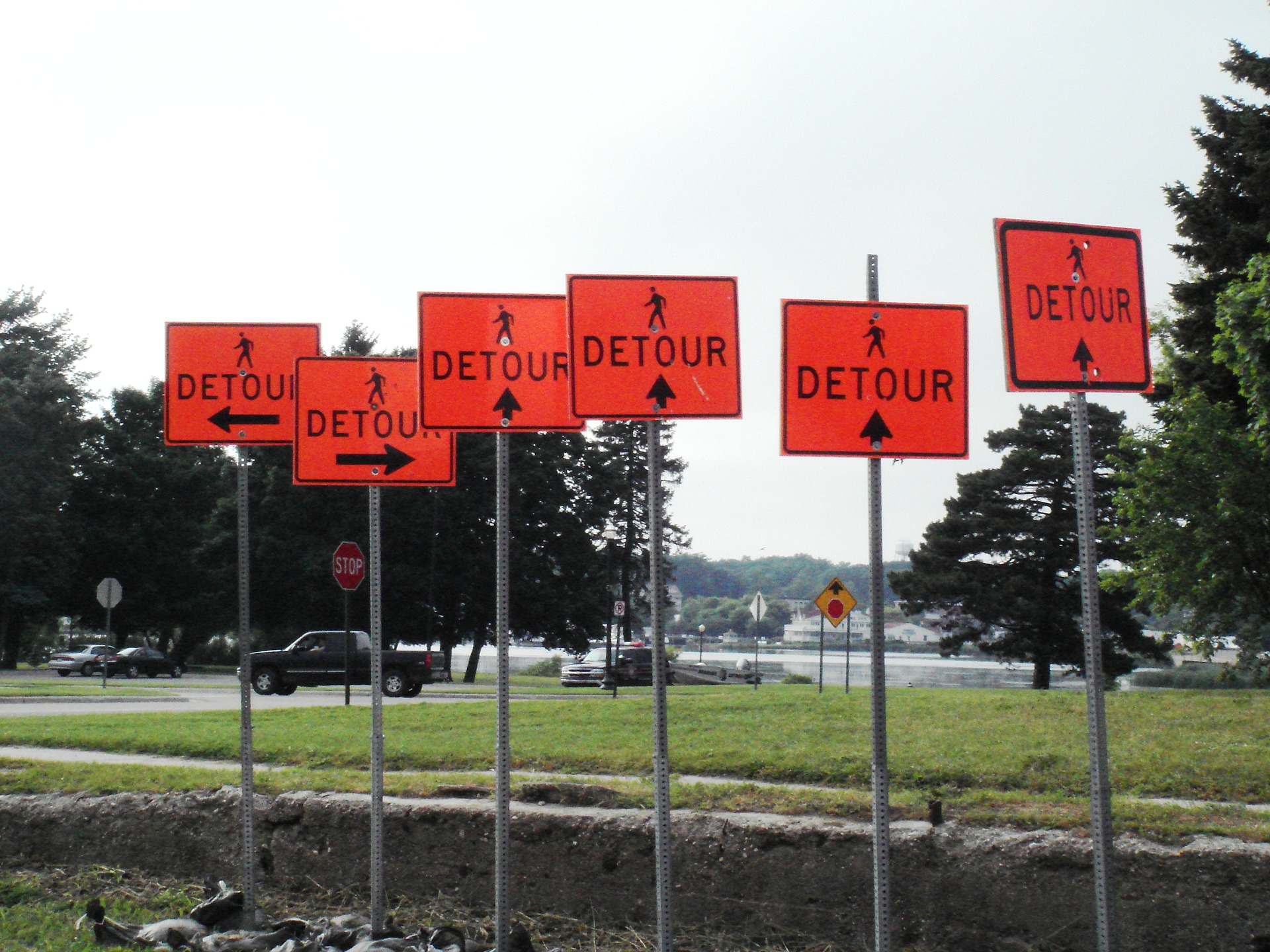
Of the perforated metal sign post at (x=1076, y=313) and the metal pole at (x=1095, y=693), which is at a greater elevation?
the perforated metal sign post at (x=1076, y=313)

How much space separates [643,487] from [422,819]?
199 feet

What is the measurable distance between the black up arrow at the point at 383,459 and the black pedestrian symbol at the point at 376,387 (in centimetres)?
22

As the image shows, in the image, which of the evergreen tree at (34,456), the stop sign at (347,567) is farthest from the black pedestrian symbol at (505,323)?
the evergreen tree at (34,456)

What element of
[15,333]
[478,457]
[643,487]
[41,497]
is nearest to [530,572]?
[478,457]

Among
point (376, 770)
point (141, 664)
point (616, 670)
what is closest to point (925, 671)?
point (616, 670)

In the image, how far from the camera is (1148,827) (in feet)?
19.1

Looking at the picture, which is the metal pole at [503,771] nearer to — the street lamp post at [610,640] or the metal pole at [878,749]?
the metal pole at [878,749]

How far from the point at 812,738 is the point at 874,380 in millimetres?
5798

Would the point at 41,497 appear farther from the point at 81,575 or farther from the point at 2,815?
the point at 2,815

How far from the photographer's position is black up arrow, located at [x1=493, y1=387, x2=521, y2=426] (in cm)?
574

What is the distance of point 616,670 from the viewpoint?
40656 mm

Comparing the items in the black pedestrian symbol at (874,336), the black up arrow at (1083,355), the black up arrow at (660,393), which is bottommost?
the black up arrow at (660,393)

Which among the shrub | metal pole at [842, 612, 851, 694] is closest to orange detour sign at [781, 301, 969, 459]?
metal pole at [842, 612, 851, 694]

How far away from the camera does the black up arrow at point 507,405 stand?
5.74 metres
